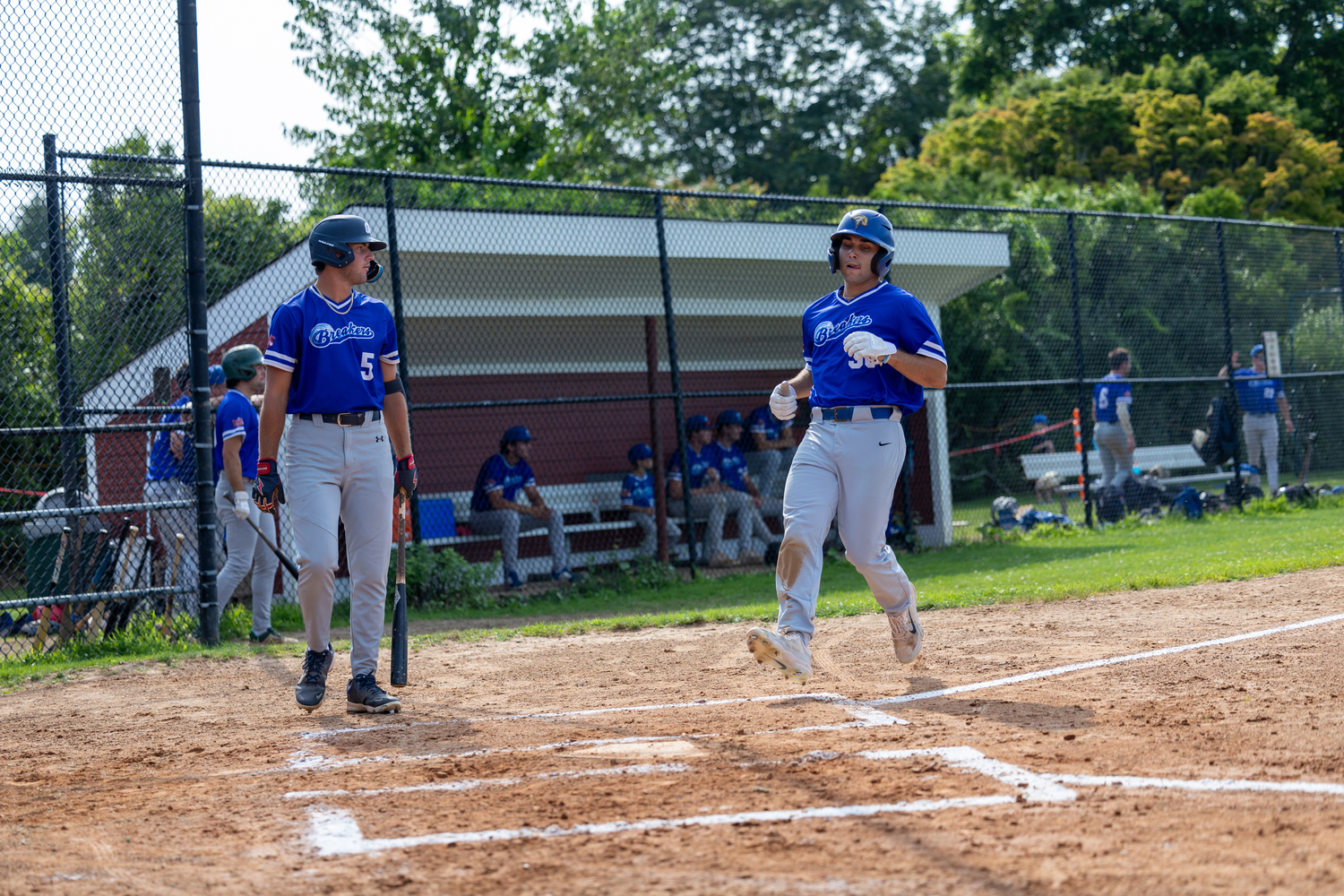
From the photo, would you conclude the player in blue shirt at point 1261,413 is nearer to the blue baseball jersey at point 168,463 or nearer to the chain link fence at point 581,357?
the chain link fence at point 581,357

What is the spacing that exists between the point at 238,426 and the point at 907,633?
4.73 metres

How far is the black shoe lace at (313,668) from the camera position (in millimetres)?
5152

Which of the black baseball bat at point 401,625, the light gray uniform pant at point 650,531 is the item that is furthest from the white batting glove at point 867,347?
the light gray uniform pant at point 650,531

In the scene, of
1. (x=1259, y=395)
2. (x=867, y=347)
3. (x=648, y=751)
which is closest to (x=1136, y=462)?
(x=1259, y=395)

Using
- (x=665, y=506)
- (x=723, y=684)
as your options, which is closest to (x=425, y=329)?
(x=665, y=506)

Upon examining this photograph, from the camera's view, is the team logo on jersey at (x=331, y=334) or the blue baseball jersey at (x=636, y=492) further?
the blue baseball jersey at (x=636, y=492)

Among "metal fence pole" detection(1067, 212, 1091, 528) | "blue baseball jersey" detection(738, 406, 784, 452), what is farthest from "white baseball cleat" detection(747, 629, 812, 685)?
"metal fence pole" detection(1067, 212, 1091, 528)

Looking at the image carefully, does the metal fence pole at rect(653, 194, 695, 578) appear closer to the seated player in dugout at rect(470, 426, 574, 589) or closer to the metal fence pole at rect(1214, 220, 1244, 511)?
the seated player in dugout at rect(470, 426, 574, 589)

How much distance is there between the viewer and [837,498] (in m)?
5.10

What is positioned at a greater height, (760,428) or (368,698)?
(760,428)

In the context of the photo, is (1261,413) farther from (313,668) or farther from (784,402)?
(313,668)

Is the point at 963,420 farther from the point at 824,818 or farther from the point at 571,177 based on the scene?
the point at 824,818

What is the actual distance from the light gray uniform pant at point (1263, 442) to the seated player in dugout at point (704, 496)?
6.91 m

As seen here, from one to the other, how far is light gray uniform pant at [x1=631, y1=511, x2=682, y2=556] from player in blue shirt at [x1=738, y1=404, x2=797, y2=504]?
1.11m
